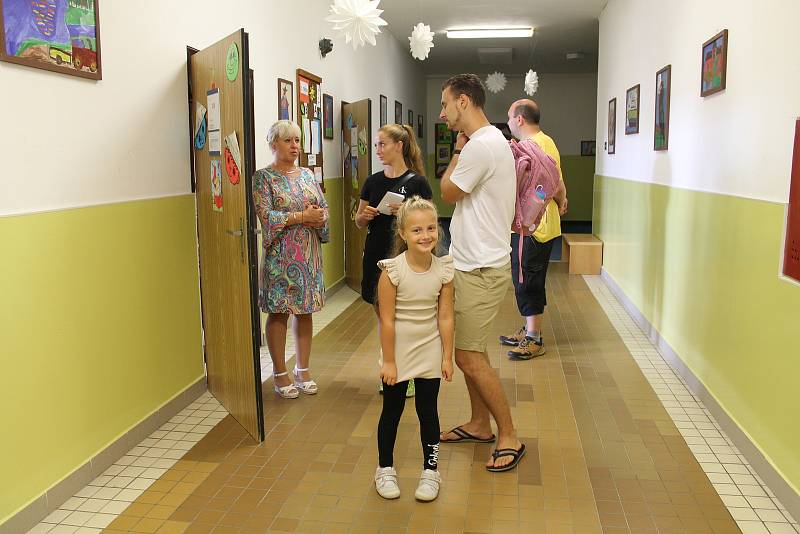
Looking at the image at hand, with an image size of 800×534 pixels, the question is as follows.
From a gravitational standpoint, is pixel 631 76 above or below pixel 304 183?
above

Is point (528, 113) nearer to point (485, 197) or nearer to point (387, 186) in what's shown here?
point (387, 186)

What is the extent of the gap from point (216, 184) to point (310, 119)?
9.03ft

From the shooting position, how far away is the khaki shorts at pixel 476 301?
2.84 meters

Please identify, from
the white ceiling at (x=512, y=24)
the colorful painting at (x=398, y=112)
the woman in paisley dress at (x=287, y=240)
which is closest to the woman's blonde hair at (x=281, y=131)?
the woman in paisley dress at (x=287, y=240)

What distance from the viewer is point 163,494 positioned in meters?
2.71

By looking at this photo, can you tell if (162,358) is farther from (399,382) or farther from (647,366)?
(647,366)

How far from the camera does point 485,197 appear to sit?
2.80 metres

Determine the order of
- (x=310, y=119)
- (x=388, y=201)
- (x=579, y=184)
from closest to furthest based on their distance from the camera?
(x=388, y=201) < (x=310, y=119) < (x=579, y=184)

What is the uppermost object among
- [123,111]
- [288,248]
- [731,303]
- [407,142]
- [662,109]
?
[662,109]

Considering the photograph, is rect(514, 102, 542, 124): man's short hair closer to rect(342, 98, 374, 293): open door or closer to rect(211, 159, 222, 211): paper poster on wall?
rect(211, 159, 222, 211): paper poster on wall

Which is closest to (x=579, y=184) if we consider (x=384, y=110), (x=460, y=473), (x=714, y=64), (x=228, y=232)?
(x=384, y=110)

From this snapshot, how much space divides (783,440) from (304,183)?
2.47 m

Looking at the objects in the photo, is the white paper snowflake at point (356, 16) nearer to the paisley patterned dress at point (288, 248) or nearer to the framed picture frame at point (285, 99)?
the framed picture frame at point (285, 99)

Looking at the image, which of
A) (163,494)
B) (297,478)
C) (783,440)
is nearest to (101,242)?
(163,494)
